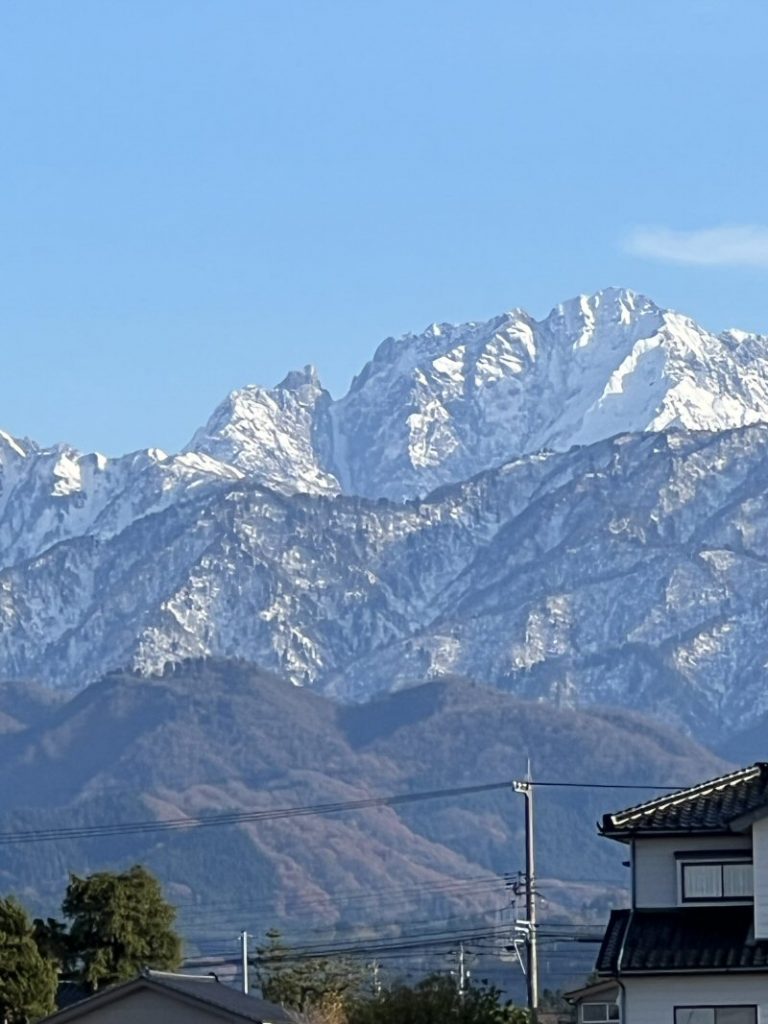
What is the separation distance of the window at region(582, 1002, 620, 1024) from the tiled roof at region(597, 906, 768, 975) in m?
19.0

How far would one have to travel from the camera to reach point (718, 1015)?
4981 centimetres

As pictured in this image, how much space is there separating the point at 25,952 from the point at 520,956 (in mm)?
24392

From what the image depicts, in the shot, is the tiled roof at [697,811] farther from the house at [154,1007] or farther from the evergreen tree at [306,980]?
the evergreen tree at [306,980]

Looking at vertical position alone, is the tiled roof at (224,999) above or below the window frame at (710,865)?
below

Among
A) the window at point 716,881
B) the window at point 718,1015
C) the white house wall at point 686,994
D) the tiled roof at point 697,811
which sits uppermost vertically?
the tiled roof at point 697,811

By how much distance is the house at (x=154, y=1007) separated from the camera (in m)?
63.4

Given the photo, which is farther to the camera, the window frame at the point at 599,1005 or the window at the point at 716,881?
the window frame at the point at 599,1005

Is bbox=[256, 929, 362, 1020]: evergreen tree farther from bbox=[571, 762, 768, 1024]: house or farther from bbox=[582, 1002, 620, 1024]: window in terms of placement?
bbox=[571, 762, 768, 1024]: house

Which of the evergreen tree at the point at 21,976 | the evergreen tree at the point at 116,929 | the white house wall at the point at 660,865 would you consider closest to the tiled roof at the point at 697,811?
the white house wall at the point at 660,865

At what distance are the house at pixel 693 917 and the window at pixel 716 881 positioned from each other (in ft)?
0.06

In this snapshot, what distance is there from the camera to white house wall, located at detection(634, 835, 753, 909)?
5091 centimetres

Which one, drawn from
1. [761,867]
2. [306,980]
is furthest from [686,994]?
[306,980]

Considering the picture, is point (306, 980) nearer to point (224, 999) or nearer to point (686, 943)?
point (224, 999)

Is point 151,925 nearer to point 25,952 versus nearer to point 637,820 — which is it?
point 25,952
